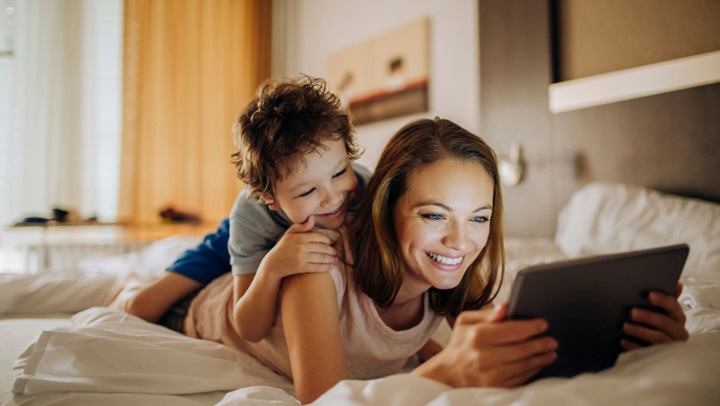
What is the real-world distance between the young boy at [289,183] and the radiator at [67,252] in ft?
8.43

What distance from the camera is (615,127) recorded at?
6.49 ft

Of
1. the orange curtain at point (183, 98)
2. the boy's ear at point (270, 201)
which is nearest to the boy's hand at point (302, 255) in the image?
the boy's ear at point (270, 201)

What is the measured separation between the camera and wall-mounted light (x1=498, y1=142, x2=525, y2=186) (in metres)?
2.34

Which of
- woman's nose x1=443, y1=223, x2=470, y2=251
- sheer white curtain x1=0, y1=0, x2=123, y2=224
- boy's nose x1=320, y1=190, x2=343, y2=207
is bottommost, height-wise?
woman's nose x1=443, y1=223, x2=470, y2=251

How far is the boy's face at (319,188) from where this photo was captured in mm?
1022

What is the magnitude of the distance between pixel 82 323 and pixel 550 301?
1083 millimetres

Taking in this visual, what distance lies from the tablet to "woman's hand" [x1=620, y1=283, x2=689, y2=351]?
10 millimetres

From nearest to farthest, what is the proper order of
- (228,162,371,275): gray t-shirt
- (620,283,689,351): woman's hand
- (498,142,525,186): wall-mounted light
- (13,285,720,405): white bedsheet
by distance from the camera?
(13,285,720,405): white bedsheet
(620,283,689,351): woman's hand
(228,162,371,275): gray t-shirt
(498,142,525,186): wall-mounted light

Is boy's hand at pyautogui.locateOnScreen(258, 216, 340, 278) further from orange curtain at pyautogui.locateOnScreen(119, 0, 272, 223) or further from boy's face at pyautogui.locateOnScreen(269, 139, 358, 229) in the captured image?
orange curtain at pyautogui.locateOnScreen(119, 0, 272, 223)

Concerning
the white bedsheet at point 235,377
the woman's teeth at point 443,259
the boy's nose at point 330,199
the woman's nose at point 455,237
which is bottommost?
the white bedsheet at point 235,377

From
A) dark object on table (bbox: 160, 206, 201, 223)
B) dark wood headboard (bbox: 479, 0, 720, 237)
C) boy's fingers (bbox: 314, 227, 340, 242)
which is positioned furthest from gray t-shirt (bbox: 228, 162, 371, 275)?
dark object on table (bbox: 160, 206, 201, 223)

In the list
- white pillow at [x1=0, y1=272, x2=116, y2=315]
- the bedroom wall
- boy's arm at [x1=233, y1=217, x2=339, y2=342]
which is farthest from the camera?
the bedroom wall

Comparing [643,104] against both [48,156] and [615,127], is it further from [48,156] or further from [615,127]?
[48,156]

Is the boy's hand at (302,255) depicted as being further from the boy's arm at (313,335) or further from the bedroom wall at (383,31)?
the bedroom wall at (383,31)
